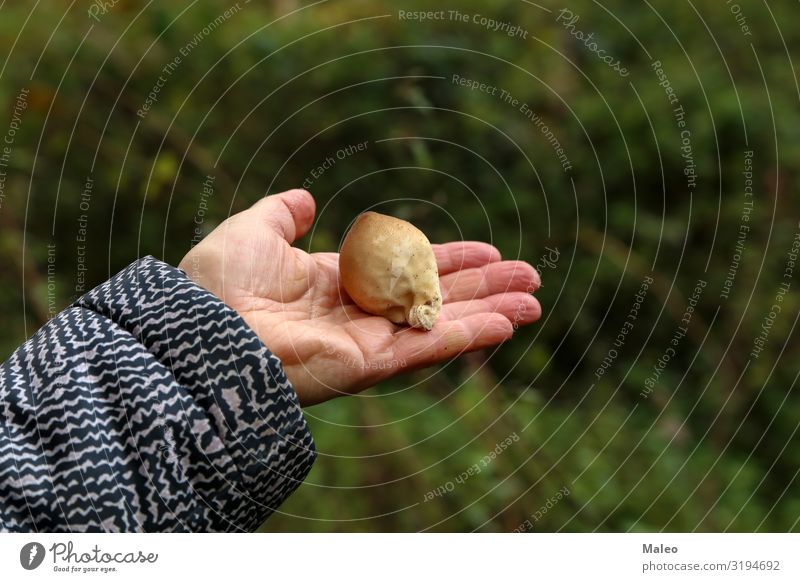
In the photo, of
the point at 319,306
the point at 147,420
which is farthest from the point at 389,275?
the point at 147,420

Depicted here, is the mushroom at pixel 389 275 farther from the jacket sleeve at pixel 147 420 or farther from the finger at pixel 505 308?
the jacket sleeve at pixel 147 420

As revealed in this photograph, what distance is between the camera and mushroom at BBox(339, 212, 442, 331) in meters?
1.57

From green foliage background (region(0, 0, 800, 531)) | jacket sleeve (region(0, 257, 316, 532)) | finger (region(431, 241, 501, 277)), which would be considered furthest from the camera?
green foliage background (region(0, 0, 800, 531))

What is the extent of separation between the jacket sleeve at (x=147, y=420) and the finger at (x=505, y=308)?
533mm

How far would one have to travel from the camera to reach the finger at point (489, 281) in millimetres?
1642

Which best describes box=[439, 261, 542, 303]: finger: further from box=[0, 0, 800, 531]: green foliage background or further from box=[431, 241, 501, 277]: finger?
box=[0, 0, 800, 531]: green foliage background

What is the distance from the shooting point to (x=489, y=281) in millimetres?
1660

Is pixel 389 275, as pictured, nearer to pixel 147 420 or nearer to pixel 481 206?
pixel 147 420
